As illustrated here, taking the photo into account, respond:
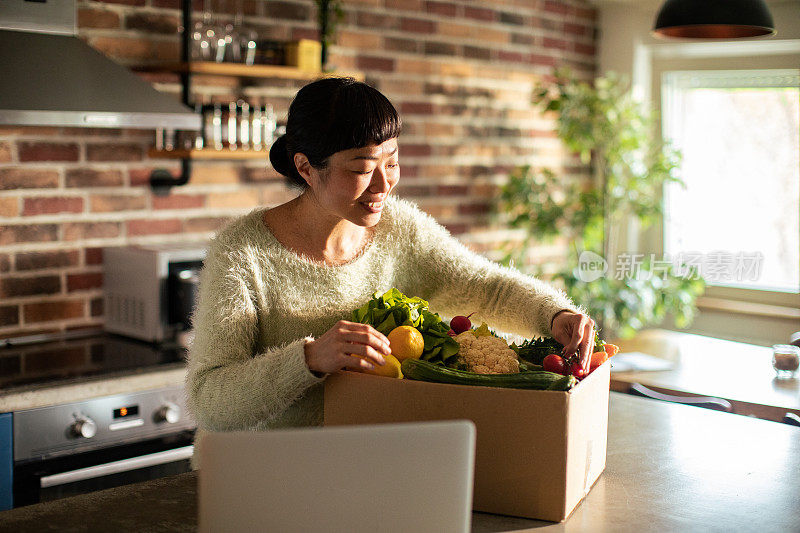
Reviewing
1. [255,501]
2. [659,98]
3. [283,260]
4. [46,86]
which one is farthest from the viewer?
[659,98]

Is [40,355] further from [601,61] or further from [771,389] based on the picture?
[601,61]

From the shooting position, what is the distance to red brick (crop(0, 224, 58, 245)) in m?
2.85

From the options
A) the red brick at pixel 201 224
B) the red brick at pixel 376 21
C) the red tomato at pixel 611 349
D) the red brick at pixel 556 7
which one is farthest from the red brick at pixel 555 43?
the red tomato at pixel 611 349

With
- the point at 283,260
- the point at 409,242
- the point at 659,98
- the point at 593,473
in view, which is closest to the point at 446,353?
the point at 593,473

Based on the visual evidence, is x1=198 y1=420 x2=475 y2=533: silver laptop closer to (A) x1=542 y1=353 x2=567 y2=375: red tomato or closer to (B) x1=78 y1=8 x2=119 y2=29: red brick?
(A) x1=542 y1=353 x2=567 y2=375: red tomato

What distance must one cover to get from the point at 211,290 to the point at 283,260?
0.58ft

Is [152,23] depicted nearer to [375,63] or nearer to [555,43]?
[375,63]

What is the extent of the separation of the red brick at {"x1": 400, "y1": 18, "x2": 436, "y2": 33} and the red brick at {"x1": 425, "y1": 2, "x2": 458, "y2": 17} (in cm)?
6

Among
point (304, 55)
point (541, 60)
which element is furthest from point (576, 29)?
point (304, 55)

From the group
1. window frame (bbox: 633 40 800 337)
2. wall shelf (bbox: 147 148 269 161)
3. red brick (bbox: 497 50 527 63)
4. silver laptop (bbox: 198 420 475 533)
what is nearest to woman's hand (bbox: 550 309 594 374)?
silver laptop (bbox: 198 420 475 533)

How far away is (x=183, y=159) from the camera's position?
10.6ft

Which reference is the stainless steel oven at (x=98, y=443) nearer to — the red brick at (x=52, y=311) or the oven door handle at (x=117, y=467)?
the oven door handle at (x=117, y=467)

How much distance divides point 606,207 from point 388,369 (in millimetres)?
3213

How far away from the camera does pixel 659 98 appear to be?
4.91m
